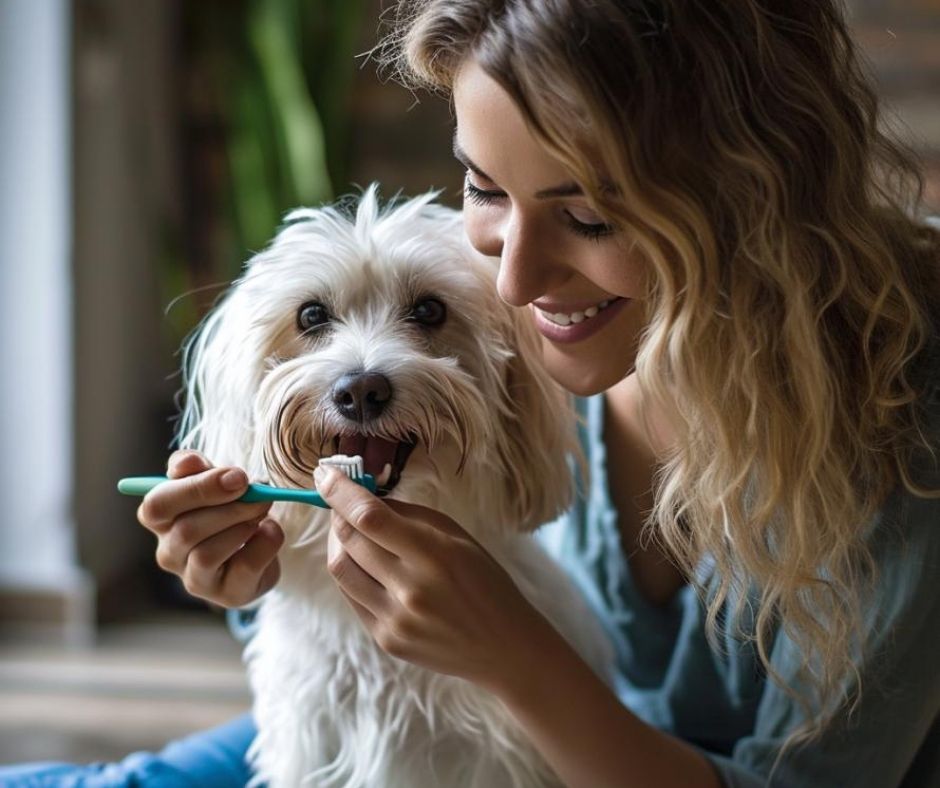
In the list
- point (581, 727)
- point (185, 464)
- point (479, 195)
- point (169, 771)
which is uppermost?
point (479, 195)

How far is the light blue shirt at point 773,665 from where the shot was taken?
1.12 metres

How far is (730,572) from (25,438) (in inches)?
73.8

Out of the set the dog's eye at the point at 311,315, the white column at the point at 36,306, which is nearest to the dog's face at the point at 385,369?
the dog's eye at the point at 311,315

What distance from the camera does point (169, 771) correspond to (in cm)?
146

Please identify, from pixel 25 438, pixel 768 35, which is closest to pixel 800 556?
pixel 768 35

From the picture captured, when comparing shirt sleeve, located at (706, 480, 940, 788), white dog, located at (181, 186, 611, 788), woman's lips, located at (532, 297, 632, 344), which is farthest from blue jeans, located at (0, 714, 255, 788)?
woman's lips, located at (532, 297, 632, 344)

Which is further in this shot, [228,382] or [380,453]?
[228,382]

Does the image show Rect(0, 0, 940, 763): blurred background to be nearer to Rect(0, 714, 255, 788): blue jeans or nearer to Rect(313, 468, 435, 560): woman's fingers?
Rect(0, 714, 255, 788): blue jeans

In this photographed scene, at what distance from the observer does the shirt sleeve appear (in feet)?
3.67

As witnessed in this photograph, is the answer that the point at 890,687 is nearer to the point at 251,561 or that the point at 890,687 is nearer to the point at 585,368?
the point at 585,368

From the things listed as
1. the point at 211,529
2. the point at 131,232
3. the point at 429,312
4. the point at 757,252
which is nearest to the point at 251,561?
the point at 211,529

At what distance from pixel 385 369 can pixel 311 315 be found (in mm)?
153

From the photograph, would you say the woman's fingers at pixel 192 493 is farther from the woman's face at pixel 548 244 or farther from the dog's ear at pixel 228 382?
the woman's face at pixel 548 244

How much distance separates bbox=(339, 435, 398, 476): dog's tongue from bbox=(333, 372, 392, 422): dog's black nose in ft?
0.14
